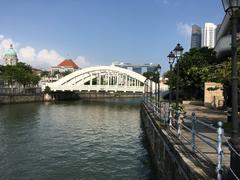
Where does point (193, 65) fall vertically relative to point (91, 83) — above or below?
above

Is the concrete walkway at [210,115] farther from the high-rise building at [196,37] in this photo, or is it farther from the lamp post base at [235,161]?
the high-rise building at [196,37]

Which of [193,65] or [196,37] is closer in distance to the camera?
[193,65]

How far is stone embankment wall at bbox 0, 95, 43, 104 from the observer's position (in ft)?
230

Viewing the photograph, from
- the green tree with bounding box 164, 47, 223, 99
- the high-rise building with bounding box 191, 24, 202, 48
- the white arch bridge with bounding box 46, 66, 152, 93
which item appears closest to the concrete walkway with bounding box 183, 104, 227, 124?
the green tree with bounding box 164, 47, 223, 99

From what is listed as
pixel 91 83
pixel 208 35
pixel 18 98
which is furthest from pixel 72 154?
pixel 208 35

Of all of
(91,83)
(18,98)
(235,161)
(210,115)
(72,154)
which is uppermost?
(91,83)

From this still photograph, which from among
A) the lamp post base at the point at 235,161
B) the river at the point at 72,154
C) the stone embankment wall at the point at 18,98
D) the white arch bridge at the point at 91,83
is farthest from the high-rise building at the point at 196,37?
the lamp post base at the point at 235,161

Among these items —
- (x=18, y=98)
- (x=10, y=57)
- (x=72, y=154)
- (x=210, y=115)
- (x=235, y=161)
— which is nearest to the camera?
(x=235, y=161)

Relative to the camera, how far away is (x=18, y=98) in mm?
76062

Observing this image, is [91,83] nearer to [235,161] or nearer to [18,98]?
[18,98]

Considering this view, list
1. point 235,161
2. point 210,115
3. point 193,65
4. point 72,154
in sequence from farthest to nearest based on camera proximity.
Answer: point 193,65 < point 210,115 < point 72,154 < point 235,161

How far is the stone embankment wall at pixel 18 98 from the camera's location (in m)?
70.0

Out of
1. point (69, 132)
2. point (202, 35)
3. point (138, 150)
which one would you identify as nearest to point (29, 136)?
point (69, 132)

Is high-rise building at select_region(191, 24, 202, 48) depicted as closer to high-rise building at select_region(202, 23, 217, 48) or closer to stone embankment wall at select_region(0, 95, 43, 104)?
high-rise building at select_region(202, 23, 217, 48)
